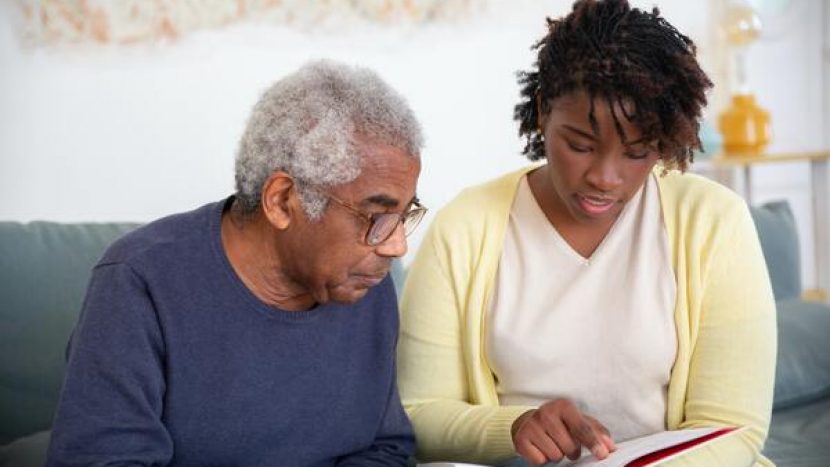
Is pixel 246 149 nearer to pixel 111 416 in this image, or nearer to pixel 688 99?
pixel 111 416

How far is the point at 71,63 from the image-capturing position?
8.07 ft

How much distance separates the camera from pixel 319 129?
4.10ft

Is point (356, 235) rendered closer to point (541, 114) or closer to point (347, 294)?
point (347, 294)

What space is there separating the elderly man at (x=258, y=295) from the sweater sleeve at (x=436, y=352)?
0.18 metres

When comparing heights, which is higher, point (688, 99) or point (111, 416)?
point (688, 99)

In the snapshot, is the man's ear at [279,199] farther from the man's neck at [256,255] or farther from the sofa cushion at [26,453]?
the sofa cushion at [26,453]

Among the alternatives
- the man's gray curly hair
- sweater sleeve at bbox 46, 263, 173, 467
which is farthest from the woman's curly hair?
sweater sleeve at bbox 46, 263, 173, 467

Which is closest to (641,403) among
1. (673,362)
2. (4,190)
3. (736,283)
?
(673,362)

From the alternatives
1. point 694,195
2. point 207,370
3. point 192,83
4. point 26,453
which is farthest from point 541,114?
point 192,83

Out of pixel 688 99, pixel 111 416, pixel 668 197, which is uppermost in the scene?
pixel 688 99

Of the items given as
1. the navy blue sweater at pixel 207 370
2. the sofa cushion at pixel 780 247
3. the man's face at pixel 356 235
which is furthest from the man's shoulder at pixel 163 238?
the sofa cushion at pixel 780 247

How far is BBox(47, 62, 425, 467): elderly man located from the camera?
123 centimetres

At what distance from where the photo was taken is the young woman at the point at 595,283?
1379mm

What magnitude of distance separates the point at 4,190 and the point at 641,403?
159 centimetres
